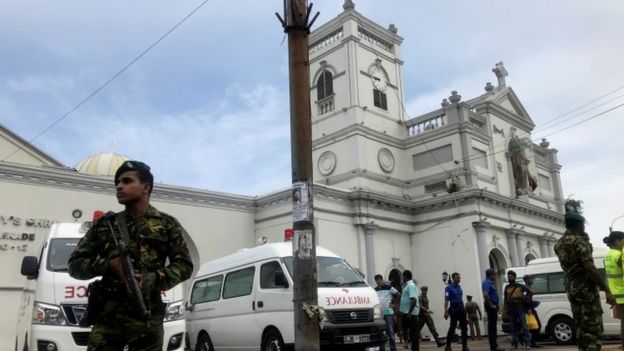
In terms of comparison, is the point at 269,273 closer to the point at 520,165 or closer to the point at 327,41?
the point at 327,41

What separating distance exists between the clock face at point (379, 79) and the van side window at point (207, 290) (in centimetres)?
1853

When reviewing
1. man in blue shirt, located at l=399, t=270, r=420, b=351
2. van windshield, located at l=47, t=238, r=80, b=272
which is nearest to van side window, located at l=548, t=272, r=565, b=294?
man in blue shirt, located at l=399, t=270, r=420, b=351

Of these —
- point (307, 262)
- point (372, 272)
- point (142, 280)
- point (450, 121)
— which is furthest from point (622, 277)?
point (450, 121)

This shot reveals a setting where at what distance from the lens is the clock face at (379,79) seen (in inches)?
1140

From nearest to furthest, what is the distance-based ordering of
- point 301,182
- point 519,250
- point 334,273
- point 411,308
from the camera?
point 301,182, point 334,273, point 411,308, point 519,250

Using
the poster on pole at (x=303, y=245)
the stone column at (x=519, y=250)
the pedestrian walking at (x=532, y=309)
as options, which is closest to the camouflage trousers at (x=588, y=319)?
the poster on pole at (x=303, y=245)

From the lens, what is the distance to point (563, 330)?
47.5 ft

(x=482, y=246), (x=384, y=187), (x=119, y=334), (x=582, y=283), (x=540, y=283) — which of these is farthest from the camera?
(x=384, y=187)

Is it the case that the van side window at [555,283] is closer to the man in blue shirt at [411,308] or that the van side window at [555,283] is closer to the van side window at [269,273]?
the man in blue shirt at [411,308]

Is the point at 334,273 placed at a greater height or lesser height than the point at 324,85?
lesser

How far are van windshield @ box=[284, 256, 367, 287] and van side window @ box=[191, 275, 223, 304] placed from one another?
102 inches

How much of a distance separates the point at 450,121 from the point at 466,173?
2.84m

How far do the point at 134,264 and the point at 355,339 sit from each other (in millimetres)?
6224

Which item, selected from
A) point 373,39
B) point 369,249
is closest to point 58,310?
point 369,249
